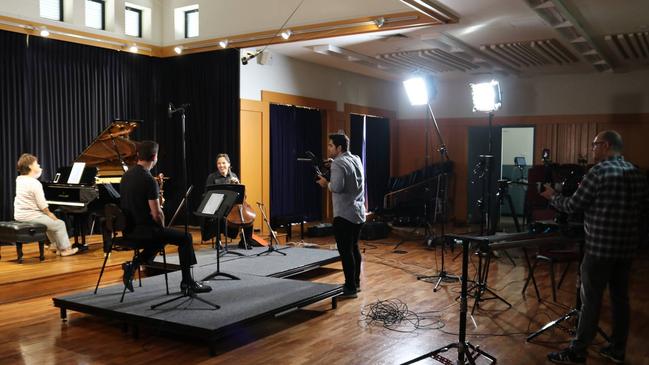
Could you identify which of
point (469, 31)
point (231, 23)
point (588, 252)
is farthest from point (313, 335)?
point (231, 23)

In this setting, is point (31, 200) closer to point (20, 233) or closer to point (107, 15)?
point (20, 233)

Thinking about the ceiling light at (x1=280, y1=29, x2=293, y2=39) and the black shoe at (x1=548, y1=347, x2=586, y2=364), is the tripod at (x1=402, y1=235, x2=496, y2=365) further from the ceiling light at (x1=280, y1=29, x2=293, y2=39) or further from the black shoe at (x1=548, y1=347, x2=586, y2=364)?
the ceiling light at (x1=280, y1=29, x2=293, y2=39)

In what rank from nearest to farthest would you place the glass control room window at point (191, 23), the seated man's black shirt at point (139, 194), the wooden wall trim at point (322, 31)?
1. the seated man's black shirt at point (139, 194)
2. the wooden wall trim at point (322, 31)
3. the glass control room window at point (191, 23)

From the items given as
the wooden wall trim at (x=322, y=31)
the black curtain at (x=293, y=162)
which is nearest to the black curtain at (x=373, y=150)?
the black curtain at (x=293, y=162)

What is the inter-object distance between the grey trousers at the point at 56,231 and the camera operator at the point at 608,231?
17.5ft

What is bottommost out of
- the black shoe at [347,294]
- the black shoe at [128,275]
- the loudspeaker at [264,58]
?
the black shoe at [347,294]

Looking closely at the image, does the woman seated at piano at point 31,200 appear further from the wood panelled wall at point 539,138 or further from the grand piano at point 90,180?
the wood panelled wall at point 539,138

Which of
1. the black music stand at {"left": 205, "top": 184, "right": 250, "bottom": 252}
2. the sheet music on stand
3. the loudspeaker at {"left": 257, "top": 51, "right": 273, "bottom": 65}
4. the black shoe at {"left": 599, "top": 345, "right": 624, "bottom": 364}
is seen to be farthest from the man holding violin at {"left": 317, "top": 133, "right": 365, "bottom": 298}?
the loudspeaker at {"left": 257, "top": 51, "right": 273, "bottom": 65}

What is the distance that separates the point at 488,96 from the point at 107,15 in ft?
19.3

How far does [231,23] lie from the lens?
8.80m

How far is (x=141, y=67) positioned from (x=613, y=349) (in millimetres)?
7805

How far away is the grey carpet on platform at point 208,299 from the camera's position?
171 inches

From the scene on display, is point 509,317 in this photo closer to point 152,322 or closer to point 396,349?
point 396,349

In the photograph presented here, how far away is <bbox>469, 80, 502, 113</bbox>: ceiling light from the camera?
20.9ft
